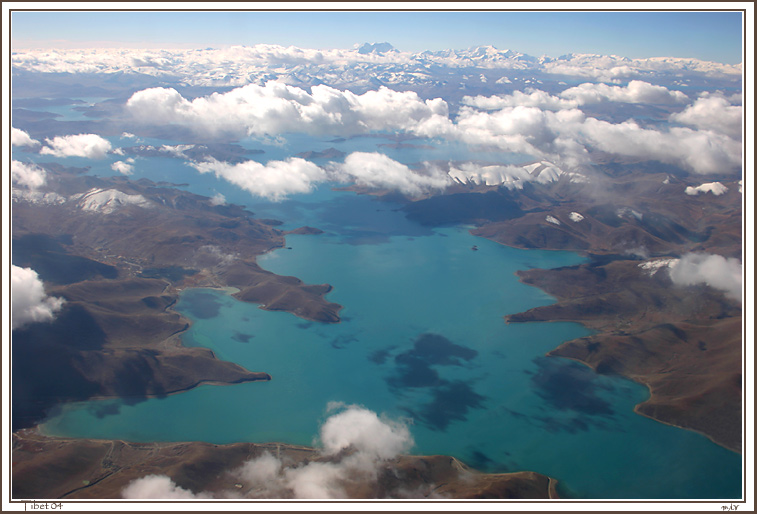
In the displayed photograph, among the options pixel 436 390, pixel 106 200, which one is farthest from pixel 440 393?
pixel 106 200

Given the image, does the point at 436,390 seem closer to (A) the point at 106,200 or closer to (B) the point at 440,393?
(B) the point at 440,393

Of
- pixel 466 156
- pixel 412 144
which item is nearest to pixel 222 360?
pixel 466 156

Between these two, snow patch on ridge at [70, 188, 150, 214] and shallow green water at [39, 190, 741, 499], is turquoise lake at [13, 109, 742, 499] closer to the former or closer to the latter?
shallow green water at [39, 190, 741, 499]

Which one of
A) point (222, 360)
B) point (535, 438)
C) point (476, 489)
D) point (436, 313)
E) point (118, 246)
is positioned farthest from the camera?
point (118, 246)

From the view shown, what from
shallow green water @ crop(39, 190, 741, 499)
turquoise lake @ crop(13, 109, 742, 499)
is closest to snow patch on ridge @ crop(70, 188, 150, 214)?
turquoise lake @ crop(13, 109, 742, 499)

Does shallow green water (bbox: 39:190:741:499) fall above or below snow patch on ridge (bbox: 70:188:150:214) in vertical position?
below

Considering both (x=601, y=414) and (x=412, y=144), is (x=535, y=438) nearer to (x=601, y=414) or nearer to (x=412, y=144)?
(x=601, y=414)

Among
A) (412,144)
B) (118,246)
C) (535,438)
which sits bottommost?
(535,438)

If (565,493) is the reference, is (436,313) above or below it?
above
